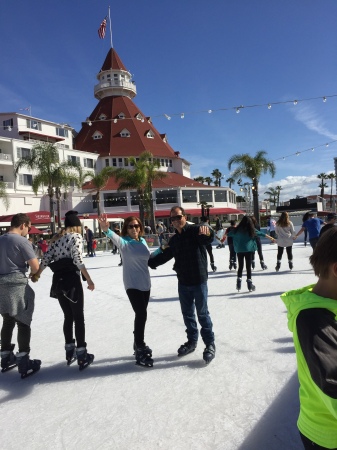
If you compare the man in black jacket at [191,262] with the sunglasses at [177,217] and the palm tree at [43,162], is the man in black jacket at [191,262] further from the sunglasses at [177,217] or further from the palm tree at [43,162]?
the palm tree at [43,162]

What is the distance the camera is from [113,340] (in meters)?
4.73

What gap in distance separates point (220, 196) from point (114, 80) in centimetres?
2622

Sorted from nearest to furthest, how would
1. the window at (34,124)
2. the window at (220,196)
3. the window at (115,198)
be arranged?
the window at (34,124) < the window at (115,198) < the window at (220,196)

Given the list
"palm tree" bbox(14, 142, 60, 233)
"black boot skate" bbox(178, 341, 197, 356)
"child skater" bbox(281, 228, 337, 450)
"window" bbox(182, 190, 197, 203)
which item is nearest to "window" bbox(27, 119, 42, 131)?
"palm tree" bbox(14, 142, 60, 233)

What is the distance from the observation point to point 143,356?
3.76 meters

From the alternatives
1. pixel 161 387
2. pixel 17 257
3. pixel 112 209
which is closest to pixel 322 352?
pixel 161 387

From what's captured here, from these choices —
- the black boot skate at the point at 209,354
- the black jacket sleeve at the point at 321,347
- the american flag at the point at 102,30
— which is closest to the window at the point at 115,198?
the american flag at the point at 102,30

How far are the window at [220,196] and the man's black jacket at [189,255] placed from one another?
4457 cm

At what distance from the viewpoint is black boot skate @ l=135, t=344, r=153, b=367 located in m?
3.72

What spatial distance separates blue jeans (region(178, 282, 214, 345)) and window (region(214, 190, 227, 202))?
1753 inches

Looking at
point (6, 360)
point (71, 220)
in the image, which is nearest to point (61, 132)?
point (71, 220)

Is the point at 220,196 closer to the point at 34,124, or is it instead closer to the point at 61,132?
the point at 61,132

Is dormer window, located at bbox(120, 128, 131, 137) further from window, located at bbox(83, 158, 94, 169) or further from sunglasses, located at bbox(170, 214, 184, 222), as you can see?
sunglasses, located at bbox(170, 214, 184, 222)

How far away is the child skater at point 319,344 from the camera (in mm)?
1082
